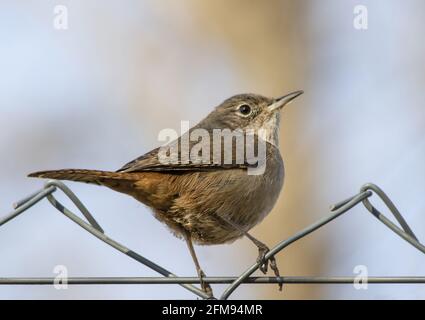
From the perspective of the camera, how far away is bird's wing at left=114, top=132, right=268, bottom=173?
512 cm

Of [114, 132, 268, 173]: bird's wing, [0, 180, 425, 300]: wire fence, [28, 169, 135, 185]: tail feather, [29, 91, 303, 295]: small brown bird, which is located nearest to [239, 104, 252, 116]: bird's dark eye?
[114, 132, 268, 173]: bird's wing

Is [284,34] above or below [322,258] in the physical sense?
above

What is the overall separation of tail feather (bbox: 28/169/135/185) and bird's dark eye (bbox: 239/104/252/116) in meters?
1.72

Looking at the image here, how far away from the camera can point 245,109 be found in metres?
6.46

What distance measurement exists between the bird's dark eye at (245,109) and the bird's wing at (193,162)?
2.62 feet

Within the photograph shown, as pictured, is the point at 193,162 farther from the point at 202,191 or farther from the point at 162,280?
the point at 162,280

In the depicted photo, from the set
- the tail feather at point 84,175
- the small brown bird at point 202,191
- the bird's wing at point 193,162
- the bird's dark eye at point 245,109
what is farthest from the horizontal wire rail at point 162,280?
the bird's dark eye at point 245,109

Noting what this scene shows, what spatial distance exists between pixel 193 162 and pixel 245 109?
4.33 ft

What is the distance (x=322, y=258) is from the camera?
8555mm

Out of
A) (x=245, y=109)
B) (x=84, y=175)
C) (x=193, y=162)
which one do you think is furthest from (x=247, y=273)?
(x=245, y=109)

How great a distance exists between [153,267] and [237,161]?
201cm

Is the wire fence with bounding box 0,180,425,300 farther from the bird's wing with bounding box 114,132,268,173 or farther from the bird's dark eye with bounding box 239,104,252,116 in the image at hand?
the bird's dark eye with bounding box 239,104,252,116
